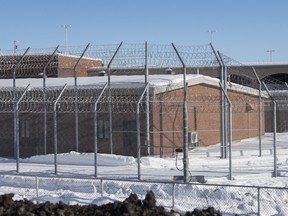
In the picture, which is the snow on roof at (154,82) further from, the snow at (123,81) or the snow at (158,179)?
the snow at (158,179)

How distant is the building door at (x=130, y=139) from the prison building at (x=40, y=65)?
8364mm

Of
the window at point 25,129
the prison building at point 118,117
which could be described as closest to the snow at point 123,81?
the prison building at point 118,117

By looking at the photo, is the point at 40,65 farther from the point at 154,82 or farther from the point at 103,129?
the point at 154,82

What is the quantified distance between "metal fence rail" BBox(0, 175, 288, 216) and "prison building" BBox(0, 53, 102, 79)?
14496mm

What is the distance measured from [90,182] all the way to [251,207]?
16.4 feet

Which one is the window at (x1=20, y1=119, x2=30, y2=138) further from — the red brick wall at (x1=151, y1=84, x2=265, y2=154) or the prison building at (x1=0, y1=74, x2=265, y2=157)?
the red brick wall at (x1=151, y1=84, x2=265, y2=154)

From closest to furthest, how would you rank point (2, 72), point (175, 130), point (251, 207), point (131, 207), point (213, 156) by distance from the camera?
point (131, 207) < point (251, 207) < point (213, 156) < point (175, 130) < point (2, 72)

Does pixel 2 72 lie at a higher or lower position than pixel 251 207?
higher

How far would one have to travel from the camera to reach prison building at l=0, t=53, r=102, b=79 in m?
33.0

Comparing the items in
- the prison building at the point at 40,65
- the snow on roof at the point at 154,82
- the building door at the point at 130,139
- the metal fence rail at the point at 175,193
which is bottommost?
the metal fence rail at the point at 175,193

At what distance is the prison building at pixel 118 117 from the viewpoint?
2469 centimetres

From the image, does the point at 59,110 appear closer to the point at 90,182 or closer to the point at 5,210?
the point at 90,182

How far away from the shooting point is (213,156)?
2397 centimetres

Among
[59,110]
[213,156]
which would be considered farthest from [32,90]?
[213,156]
